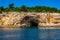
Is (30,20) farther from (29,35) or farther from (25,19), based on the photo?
(29,35)

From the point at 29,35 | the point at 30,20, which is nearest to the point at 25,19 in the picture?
the point at 30,20

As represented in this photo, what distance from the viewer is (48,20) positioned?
256ft

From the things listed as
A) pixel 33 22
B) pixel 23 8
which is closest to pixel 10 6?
pixel 23 8

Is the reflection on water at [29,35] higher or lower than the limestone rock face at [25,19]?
lower

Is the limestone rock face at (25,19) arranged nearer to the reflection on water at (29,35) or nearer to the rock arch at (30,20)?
the rock arch at (30,20)

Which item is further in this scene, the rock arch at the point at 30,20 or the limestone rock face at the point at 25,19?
the rock arch at the point at 30,20

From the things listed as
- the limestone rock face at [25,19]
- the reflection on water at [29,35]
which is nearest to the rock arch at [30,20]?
the limestone rock face at [25,19]

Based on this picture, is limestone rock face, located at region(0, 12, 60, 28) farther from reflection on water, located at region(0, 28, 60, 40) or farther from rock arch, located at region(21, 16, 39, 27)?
reflection on water, located at region(0, 28, 60, 40)

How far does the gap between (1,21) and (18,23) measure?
4399 mm

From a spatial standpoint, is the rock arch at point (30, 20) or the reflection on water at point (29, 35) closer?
the reflection on water at point (29, 35)

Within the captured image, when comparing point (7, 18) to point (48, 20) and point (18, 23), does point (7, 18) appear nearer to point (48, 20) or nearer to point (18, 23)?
point (18, 23)

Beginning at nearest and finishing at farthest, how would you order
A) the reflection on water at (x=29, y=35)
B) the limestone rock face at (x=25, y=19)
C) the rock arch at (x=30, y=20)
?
the reflection on water at (x=29, y=35) → the limestone rock face at (x=25, y=19) → the rock arch at (x=30, y=20)

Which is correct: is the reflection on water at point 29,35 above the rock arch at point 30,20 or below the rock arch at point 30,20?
below

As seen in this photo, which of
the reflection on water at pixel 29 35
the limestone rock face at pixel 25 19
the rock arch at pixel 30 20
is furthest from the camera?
the rock arch at pixel 30 20
